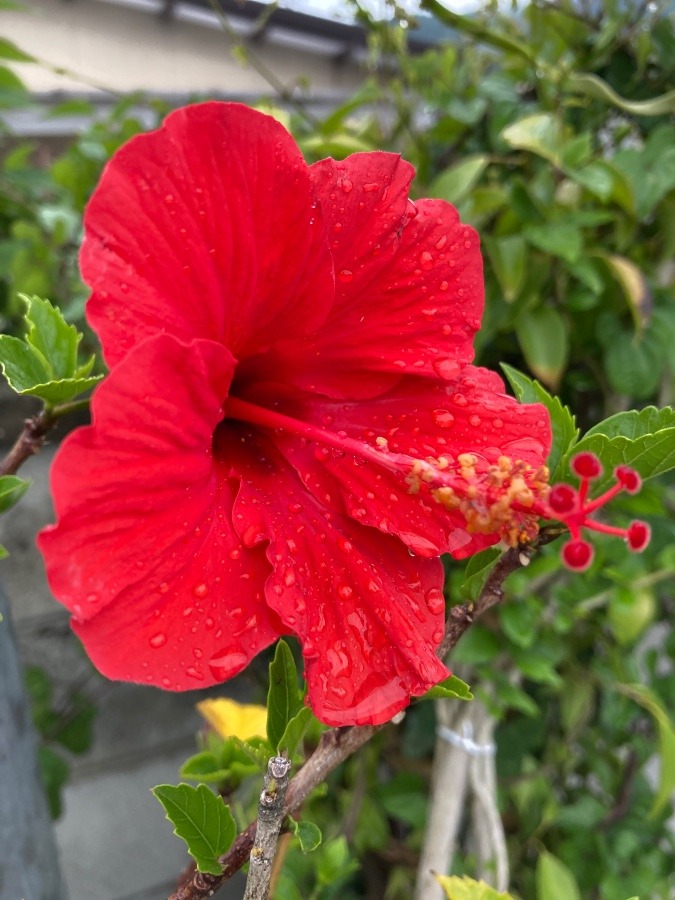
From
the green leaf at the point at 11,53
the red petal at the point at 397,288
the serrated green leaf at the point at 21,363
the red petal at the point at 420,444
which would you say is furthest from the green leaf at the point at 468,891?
the green leaf at the point at 11,53

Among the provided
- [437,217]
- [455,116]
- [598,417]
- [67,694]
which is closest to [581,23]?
[455,116]

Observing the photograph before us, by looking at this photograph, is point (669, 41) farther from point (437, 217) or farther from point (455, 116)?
point (437, 217)

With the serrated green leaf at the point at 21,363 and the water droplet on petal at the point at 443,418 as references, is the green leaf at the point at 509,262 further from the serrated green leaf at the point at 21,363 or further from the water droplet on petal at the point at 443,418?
the serrated green leaf at the point at 21,363

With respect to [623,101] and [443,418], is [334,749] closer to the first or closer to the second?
[443,418]

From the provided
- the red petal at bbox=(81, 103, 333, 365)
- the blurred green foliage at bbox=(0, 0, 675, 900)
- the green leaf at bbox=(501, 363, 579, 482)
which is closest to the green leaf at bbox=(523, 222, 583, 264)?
the blurred green foliage at bbox=(0, 0, 675, 900)

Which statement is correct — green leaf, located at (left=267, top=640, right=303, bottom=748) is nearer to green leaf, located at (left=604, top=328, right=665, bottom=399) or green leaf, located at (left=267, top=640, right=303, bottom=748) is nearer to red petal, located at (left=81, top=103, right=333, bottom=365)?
red petal, located at (left=81, top=103, right=333, bottom=365)

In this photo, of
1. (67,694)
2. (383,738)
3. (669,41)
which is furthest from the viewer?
(67,694)
